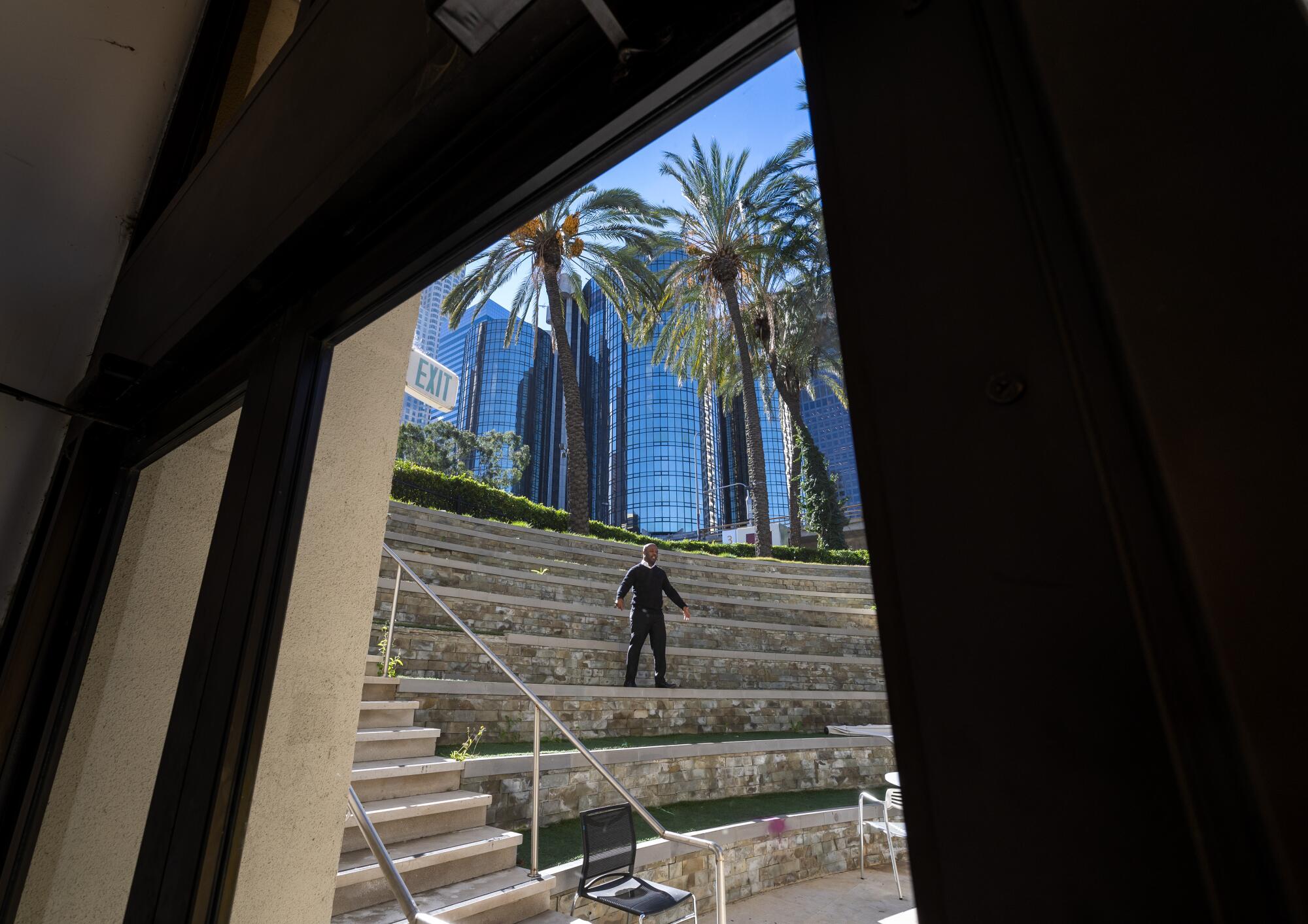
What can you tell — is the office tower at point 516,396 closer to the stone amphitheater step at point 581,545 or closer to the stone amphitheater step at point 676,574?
the stone amphitheater step at point 581,545

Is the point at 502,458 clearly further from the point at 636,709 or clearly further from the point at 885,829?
the point at 885,829

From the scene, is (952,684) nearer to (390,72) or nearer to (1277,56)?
(1277,56)

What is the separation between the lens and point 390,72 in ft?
2.62

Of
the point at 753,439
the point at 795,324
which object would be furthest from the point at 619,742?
the point at 795,324

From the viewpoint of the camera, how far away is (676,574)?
366 inches

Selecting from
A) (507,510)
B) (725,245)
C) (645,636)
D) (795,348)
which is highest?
(725,245)

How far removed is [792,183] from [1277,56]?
10360mm

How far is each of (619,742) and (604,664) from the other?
112cm

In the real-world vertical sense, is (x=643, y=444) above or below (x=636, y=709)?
above

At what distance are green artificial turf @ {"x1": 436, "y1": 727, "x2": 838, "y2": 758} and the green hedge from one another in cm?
441

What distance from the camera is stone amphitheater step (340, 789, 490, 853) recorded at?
270cm

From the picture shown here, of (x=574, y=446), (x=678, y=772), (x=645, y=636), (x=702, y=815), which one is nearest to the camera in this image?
(x=702, y=815)

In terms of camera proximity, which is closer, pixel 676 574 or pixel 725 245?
pixel 676 574

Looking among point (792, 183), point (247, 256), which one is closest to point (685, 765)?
point (247, 256)
